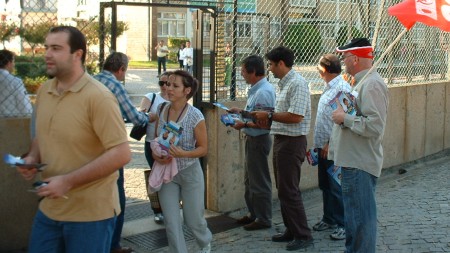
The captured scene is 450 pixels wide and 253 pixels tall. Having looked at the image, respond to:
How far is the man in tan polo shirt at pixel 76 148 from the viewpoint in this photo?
317cm

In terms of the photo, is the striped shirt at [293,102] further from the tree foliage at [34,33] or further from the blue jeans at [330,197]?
the tree foliage at [34,33]

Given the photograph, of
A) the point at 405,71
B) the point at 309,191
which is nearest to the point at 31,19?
the point at 309,191

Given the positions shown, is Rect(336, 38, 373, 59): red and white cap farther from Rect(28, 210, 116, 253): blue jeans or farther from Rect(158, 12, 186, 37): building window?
Rect(158, 12, 186, 37): building window

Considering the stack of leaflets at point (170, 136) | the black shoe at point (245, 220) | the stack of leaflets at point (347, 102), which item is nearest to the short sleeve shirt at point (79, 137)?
the stack of leaflets at point (170, 136)

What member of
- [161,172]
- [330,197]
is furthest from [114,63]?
[330,197]

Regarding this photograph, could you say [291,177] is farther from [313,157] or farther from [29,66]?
[29,66]

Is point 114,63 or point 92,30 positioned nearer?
point 114,63

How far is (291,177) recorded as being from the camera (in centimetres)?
573

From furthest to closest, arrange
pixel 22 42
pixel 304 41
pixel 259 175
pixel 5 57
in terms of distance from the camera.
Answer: pixel 304 41 < pixel 259 175 < pixel 22 42 < pixel 5 57

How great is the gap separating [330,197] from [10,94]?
11.0 ft

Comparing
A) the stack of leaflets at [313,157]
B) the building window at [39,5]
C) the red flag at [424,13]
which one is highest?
the building window at [39,5]

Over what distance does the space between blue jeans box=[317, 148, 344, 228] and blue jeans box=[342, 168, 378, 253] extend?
1405 mm

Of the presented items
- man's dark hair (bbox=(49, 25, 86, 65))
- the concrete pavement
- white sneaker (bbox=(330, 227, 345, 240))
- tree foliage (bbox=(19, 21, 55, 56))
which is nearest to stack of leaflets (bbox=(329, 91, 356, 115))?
the concrete pavement

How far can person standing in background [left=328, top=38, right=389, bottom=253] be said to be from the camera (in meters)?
4.52
